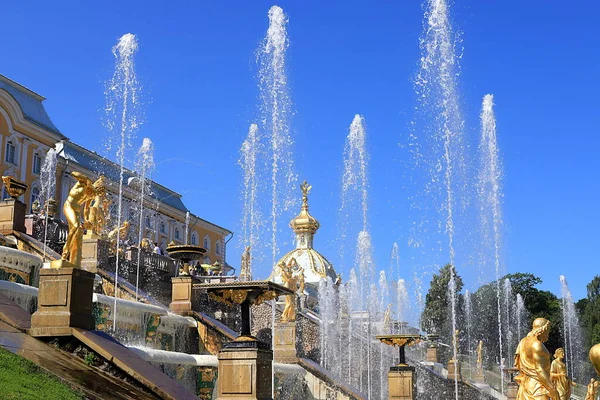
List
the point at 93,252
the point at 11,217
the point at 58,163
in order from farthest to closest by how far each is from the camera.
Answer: the point at 58,163
the point at 93,252
the point at 11,217

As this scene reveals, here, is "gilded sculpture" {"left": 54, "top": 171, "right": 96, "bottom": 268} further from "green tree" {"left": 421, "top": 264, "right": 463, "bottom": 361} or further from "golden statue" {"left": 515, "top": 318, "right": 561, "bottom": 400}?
"green tree" {"left": 421, "top": 264, "right": 463, "bottom": 361}

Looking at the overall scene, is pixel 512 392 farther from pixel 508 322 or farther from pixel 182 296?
pixel 508 322

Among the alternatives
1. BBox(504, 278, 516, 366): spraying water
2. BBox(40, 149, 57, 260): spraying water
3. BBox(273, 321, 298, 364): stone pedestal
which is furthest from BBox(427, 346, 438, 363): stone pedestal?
BBox(40, 149, 57, 260): spraying water

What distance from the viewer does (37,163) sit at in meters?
47.1

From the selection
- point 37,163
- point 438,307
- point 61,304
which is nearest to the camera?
point 61,304

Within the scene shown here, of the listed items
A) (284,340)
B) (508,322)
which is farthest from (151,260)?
(508,322)

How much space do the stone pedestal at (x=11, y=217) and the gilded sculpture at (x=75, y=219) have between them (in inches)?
322

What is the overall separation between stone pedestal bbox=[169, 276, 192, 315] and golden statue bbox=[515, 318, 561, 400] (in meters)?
11.4

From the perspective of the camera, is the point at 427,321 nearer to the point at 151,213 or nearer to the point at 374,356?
the point at 151,213

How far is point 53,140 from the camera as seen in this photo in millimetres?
48750

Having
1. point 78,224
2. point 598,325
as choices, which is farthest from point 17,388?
point 598,325

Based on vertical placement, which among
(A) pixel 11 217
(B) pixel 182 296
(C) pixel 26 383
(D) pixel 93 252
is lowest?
(C) pixel 26 383

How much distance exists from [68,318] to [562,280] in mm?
47714

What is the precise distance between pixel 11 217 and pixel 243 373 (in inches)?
408
